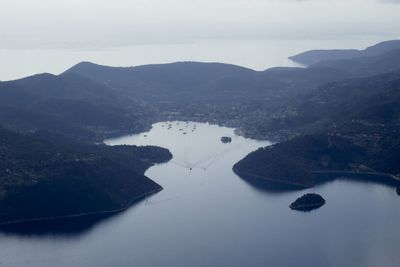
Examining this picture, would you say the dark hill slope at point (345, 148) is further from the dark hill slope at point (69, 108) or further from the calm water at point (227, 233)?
the dark hill slope at point (69, 108)

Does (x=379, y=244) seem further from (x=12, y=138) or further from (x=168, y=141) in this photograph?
(x=168, y=141)

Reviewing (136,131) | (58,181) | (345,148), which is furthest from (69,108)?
(345,148)

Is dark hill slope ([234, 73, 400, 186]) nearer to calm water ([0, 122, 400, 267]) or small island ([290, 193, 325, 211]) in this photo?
calm water ([0, 122, 400, 267])

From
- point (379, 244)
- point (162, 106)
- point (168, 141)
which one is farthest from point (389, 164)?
point (162, 106)

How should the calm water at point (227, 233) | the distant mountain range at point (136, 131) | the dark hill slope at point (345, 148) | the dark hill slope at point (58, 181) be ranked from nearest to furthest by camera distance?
1. the calm water at point (227, 233)
2. the dark hill slope at point (58, 181)
3. the distant mountain range at point (136, 131)
4. the dark hill slope at point (345, 148)

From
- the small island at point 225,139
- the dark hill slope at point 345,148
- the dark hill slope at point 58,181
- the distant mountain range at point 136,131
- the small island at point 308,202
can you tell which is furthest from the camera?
the small island at point 225,139

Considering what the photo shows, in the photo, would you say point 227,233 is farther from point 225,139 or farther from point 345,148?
point 225,139

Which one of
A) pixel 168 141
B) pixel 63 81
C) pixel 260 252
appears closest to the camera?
pixel 260 252

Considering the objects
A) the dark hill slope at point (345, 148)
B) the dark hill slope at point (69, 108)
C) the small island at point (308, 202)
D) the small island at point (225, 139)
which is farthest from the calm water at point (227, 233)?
the dark hill slope at point (69, 108)
